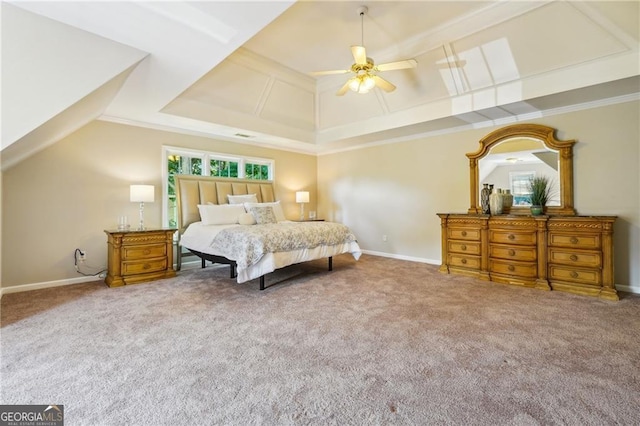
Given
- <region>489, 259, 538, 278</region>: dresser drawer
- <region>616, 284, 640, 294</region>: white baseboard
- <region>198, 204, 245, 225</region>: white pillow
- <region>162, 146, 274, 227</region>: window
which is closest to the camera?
<region>616, 284, 640, 294</region>: white baseboard

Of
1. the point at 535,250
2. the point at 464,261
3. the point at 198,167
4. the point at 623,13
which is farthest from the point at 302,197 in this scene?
the point at 623,13

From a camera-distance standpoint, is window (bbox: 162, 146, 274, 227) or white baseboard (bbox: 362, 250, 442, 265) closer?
window (bbox: 162, 146, 274, 227)

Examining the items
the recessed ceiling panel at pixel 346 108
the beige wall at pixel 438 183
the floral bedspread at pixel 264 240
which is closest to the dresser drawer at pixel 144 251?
the floral bedspread at pixel 264 240

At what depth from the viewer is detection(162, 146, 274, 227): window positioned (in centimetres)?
483

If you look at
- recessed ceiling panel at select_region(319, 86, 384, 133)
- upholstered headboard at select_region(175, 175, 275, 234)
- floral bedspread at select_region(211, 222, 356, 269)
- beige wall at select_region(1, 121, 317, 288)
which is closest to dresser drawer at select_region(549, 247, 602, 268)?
floral bedspread at select_region(211, 222, 356, 269)

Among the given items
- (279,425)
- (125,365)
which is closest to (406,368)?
(279,425)

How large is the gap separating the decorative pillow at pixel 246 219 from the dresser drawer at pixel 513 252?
3.70 metres

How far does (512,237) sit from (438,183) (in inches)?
63.9

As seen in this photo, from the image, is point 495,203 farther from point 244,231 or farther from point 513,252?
point 244,231

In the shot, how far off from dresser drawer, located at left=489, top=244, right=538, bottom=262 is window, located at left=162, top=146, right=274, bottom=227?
4.49 meters

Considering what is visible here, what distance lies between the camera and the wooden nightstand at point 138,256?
3785mm

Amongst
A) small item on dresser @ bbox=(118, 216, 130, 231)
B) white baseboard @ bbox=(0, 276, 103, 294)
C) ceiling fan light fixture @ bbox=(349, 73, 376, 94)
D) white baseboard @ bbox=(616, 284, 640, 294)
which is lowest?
white baseboard @ bbox=(616, 284, 640, 294)

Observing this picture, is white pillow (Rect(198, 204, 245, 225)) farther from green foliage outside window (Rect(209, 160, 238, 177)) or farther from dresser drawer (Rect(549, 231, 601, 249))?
dresser drawer (Rect(549, 231, 601, 249))

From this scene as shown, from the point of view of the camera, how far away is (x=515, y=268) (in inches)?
151
